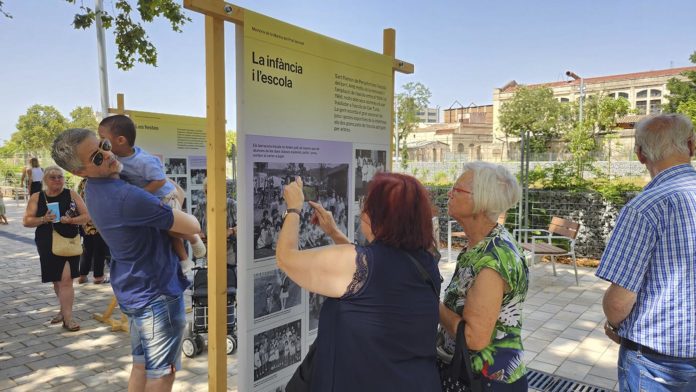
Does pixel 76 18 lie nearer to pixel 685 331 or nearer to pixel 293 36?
pixel 293 36

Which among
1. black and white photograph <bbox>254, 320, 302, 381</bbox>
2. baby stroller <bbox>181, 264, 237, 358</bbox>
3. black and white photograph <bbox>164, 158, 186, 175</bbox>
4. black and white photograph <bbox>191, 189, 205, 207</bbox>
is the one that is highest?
black and white photograph <bbox>164, 158, 186, 175</bbox>

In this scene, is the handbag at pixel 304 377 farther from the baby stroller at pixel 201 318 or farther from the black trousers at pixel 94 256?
the black trousers at pixel 94 256

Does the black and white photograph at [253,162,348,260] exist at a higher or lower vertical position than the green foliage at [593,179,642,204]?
higher

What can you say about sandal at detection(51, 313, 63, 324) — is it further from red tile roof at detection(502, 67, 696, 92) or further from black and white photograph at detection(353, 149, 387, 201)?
red tile roof at detection(502, 67, 696, 92)

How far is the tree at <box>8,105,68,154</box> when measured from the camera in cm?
4578

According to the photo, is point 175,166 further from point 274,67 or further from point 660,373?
point 660,373

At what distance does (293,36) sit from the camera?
2152 millimetres

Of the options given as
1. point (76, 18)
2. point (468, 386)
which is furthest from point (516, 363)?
point (76, 18)

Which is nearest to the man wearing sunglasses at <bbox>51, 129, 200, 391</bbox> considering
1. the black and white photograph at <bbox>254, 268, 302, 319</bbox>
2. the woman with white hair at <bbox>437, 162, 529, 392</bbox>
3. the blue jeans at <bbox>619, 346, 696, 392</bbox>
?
the black and white photograph at <bbox>254, 268, 302, 319</bbox>

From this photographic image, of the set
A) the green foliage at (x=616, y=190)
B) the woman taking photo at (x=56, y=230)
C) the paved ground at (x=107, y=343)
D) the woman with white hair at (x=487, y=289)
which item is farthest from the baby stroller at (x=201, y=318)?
the green foliage at (x=616, y=190)

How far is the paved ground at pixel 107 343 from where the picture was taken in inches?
150

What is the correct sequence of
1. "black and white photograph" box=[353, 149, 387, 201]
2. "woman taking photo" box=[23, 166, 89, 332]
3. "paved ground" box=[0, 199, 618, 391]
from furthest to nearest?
"woman taking photo" box=[23, 166, 89, 332], "paved ground" box=[0, 199, 618, 391], "black and white photograph" box=[353, 149, 387, 201]

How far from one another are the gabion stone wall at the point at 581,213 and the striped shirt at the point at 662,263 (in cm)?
643

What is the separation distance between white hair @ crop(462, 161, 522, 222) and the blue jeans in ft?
2.61
